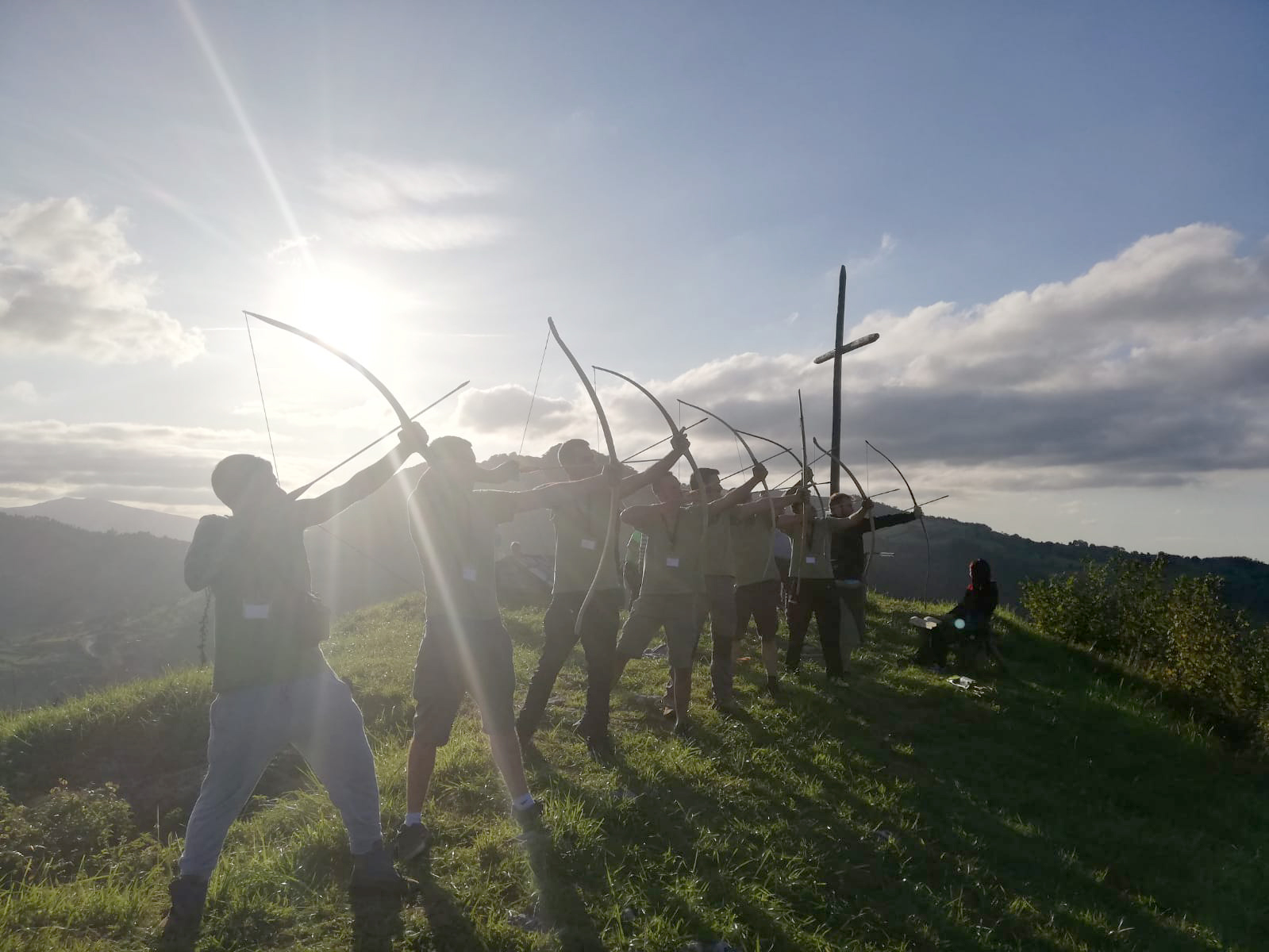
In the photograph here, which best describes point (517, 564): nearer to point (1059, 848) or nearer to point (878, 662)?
point (878, 662)

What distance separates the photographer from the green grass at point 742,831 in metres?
3.53

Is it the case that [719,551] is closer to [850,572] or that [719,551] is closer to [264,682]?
[850,572]

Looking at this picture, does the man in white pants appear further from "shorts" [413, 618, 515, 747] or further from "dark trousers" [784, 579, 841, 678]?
"dark trousers" [784, 579, 841, 678]

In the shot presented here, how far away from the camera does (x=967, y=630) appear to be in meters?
10.0

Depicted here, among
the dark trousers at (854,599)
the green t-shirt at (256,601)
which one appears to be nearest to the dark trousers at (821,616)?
the dark trousers at (854,599)

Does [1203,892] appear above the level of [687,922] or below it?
below

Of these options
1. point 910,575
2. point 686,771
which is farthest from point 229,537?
point 910,575

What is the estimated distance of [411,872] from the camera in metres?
3.82

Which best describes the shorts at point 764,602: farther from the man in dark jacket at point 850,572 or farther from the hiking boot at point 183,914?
the hiking boot at point 183,914

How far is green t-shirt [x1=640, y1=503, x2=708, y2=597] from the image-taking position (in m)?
6.30

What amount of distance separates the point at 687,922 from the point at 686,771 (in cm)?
209

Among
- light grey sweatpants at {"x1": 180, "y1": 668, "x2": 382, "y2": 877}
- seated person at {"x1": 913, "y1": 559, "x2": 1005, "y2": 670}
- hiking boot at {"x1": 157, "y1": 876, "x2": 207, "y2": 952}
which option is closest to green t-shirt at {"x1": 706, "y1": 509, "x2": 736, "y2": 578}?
light grey sweatpants at {"x1": 180, "y1": 668, "x2": 382, "y2": 877}

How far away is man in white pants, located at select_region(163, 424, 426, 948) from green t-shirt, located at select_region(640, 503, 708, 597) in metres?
3.09

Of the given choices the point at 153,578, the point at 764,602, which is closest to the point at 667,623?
the point at 764,602
